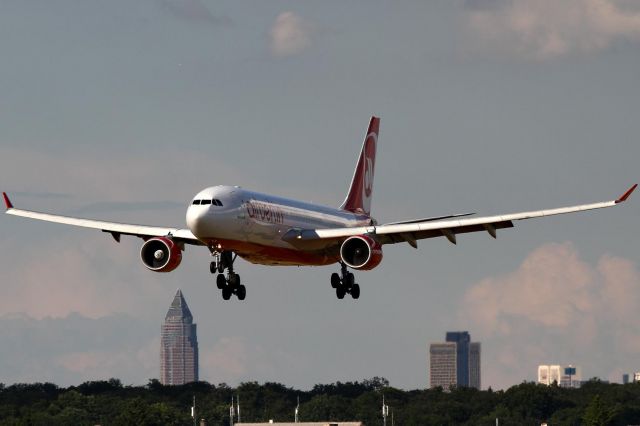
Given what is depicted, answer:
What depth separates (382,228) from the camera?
341 feet

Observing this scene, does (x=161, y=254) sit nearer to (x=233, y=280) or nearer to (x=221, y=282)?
(x=221, y=282)

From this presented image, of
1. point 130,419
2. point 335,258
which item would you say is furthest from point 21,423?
point 335,258

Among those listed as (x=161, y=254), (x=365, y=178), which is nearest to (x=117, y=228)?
(x=161, y=254)

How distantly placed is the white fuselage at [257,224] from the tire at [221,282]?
7.52 ft

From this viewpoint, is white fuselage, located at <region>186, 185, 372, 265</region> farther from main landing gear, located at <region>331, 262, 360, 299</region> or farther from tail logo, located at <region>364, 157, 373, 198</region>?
tail logo, located at <region>364, 157, 373, 198</region>

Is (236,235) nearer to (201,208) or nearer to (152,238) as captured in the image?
(201,208)

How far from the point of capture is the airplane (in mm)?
95188

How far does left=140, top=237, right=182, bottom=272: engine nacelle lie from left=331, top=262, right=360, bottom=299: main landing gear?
1187 centimetres

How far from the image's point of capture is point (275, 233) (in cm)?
9944

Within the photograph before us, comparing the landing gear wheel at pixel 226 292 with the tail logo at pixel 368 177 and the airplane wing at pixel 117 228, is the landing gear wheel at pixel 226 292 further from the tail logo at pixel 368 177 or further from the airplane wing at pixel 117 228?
the tail logo at pixel 368 177

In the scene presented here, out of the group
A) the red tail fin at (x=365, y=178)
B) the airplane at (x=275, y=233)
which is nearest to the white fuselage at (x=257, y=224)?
the airplane at (x=275, y=233)

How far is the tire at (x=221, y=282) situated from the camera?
334 feet

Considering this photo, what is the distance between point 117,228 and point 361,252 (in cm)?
1697

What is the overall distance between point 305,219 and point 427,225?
7762mm
